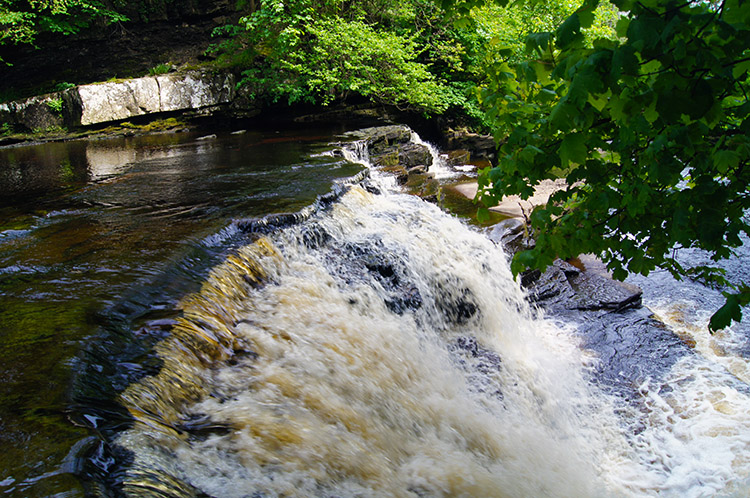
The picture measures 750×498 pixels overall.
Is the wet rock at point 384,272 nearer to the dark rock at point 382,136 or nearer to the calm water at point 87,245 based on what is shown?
the calm water at point 87,245

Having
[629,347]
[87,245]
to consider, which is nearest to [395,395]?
[87,245]

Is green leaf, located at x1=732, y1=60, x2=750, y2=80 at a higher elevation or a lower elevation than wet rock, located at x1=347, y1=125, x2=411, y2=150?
higher

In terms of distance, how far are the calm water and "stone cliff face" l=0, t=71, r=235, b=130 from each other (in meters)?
4.70

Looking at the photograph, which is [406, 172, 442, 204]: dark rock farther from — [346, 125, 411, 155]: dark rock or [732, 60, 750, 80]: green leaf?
[732, 60, 750, 80]: green leaf

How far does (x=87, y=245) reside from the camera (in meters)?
4.39

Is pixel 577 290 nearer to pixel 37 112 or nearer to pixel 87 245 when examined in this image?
pixel 87 245

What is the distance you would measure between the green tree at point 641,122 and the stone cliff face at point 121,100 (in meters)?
14.6

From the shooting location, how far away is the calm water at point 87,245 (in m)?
2.06

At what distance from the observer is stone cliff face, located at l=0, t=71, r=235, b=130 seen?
14.0 metres

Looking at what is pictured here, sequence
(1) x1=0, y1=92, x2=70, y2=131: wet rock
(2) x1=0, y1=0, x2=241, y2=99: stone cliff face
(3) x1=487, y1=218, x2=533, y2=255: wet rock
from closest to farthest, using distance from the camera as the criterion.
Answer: (3) x1=487, y1=218, x2=533, y2=255: wet rock → (1) x1=0, y1=92, x2=70, y2=131: wet rock → (2) x1=0, y1=0, x2=241, y2=99: stone cliff face

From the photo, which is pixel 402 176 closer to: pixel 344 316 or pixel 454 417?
pixel 344 316

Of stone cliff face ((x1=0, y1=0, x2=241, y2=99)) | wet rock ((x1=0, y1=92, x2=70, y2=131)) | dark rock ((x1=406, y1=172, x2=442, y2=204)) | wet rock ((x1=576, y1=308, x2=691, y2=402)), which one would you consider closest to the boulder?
wet rock ((x1=0, y1=92, x2=70, y2=131))

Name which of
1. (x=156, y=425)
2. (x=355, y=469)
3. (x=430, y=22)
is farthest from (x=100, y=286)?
(x=430, y=22)

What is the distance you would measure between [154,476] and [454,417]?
2.36m
